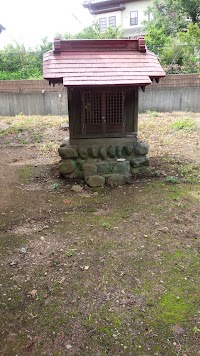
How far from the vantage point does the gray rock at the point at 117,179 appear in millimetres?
6320

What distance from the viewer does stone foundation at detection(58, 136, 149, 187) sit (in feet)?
21.0

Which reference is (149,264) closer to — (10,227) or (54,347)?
(54,347)

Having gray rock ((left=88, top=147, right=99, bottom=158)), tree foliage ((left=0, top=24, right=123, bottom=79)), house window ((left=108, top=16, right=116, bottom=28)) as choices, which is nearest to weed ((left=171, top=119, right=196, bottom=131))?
gray rock ((left=88, top=147, right=99, bottom=158))

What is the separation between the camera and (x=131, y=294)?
3.17m

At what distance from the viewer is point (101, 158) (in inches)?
257

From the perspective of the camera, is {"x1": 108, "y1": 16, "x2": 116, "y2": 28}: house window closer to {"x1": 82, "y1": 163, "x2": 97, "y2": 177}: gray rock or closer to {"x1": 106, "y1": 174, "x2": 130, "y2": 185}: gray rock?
{"x1": 82, "y1": 163, "x2": 97, "y2": 177}: gray rock

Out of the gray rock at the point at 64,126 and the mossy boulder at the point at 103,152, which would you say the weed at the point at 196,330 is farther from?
the gray rock at the point at 64,126

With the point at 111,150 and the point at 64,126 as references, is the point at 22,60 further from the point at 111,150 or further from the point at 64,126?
the point at 111,150

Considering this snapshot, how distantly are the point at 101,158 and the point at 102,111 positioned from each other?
Result: 1.03 metres

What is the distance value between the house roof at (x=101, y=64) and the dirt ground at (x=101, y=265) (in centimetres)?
216

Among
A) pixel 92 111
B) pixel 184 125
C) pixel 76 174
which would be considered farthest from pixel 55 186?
pixel 184 125

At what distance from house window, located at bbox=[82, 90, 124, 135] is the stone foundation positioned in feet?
0.87

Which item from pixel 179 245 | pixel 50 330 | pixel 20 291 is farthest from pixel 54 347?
pixel 179 245

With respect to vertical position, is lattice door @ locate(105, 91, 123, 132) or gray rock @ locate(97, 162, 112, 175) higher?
lattice door @ locate(105, 91, 123, 132)
